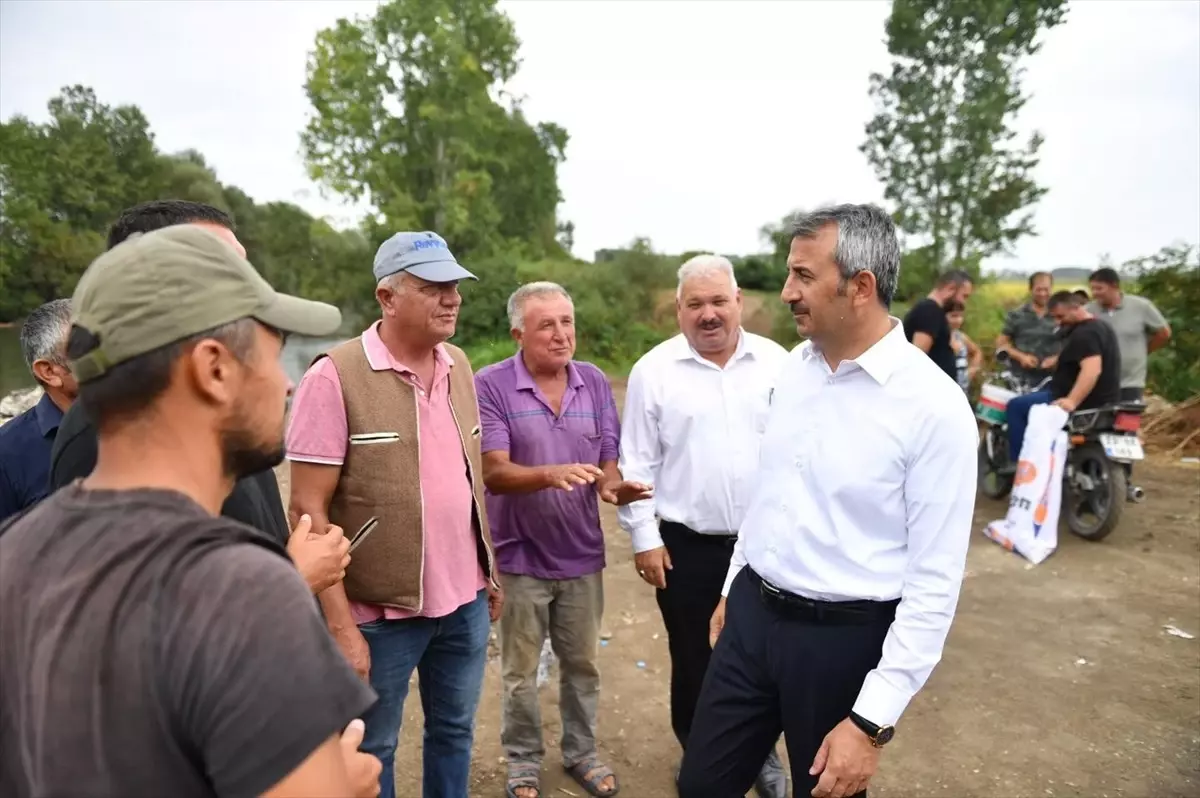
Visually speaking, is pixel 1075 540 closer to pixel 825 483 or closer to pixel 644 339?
pixel 825 483

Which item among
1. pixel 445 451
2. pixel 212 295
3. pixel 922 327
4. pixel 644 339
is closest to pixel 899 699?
pixel 445 451

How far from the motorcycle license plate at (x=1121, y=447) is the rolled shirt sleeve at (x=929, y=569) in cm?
466

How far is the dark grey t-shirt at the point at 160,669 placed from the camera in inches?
34.0

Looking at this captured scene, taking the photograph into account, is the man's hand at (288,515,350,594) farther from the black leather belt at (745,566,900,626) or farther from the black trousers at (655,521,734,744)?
the black trousers at (655,521,734,744)

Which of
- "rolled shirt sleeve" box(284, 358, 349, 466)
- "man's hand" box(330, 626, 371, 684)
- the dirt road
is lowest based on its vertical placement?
the dirt road

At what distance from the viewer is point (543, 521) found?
3014 mm

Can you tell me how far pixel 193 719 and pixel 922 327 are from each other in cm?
603

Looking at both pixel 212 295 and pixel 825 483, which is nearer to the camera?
pixel 212 295

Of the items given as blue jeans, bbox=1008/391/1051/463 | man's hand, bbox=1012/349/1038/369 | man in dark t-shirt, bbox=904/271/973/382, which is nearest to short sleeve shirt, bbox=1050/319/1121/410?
blue jeans, bbox=1008/391/1051/463

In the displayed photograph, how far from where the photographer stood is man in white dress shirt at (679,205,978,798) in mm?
1916

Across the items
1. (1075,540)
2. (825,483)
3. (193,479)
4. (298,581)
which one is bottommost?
(1075,540)

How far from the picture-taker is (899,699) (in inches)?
74.7

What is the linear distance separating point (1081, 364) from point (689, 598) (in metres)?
4.34

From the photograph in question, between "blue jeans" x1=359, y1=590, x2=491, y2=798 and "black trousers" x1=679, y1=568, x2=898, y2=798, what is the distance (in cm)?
79
